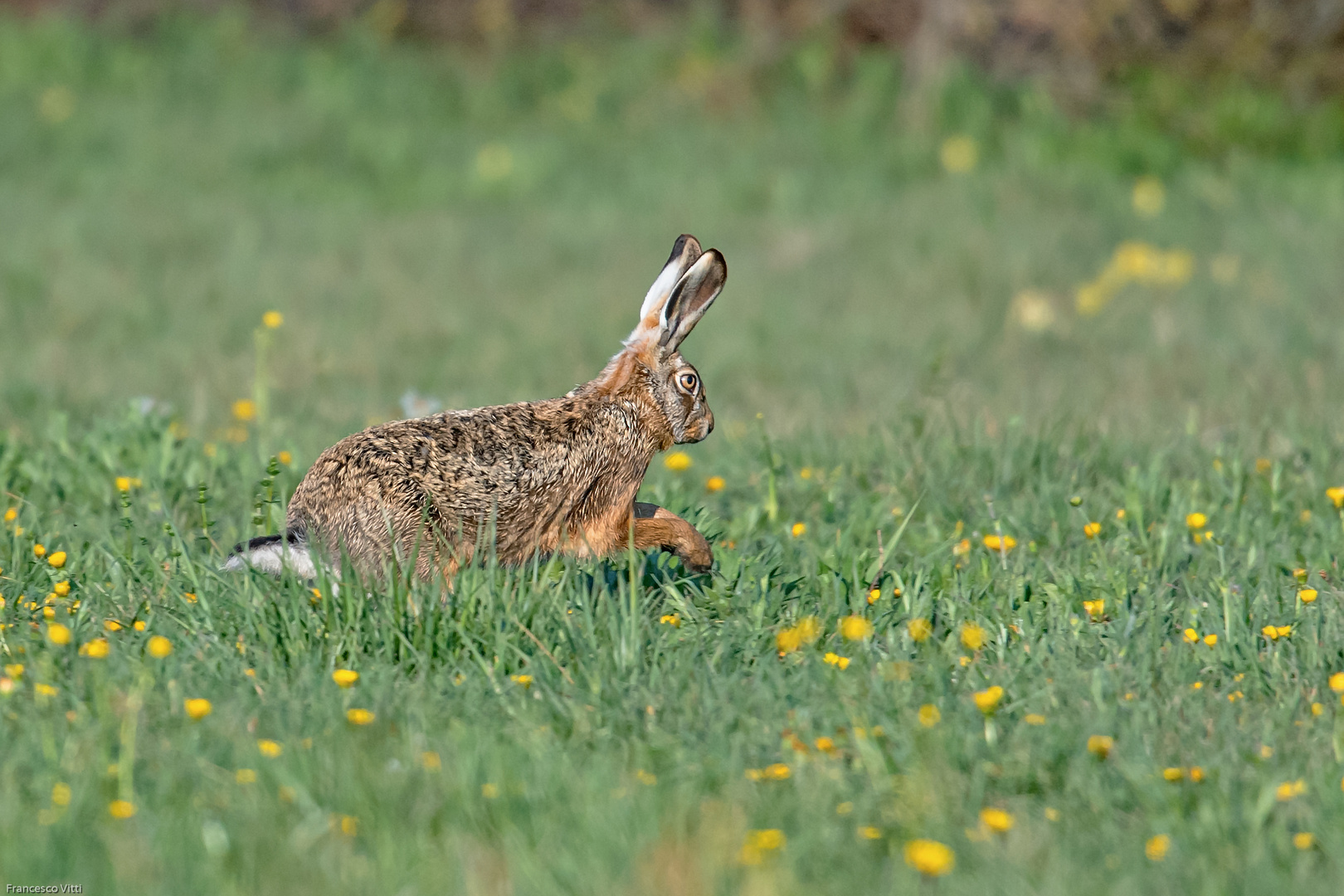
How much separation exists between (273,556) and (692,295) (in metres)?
1.36

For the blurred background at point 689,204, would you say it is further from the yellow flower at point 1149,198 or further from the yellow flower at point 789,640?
the yellow flower at point 789,640

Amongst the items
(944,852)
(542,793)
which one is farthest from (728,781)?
(944,852)

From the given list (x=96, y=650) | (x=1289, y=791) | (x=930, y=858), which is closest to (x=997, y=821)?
(x=930, y=858)

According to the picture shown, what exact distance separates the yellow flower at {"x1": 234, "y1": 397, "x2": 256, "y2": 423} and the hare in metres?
2.37

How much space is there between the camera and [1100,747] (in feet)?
9.89

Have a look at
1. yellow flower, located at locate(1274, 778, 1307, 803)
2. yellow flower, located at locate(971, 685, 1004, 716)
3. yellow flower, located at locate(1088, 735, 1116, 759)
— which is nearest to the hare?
yellow flower, located at locate(971, 685, 1004, 716)

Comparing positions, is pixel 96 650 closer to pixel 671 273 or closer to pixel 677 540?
pixel 677 540

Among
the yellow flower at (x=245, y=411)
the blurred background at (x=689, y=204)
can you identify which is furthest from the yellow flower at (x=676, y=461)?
the yellow flower at (x=245, y=411)

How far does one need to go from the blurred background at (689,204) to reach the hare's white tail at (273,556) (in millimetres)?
2303

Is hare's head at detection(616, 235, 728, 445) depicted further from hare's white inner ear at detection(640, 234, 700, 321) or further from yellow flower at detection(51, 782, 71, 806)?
yellow flower at detection(51, 782, 71, 806)

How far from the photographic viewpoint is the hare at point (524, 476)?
3770 mm

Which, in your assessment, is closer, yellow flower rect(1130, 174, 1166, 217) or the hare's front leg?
the hare's front leg

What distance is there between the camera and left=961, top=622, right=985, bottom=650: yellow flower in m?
3.49

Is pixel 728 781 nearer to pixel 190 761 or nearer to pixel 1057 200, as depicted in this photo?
pixel 190 761
